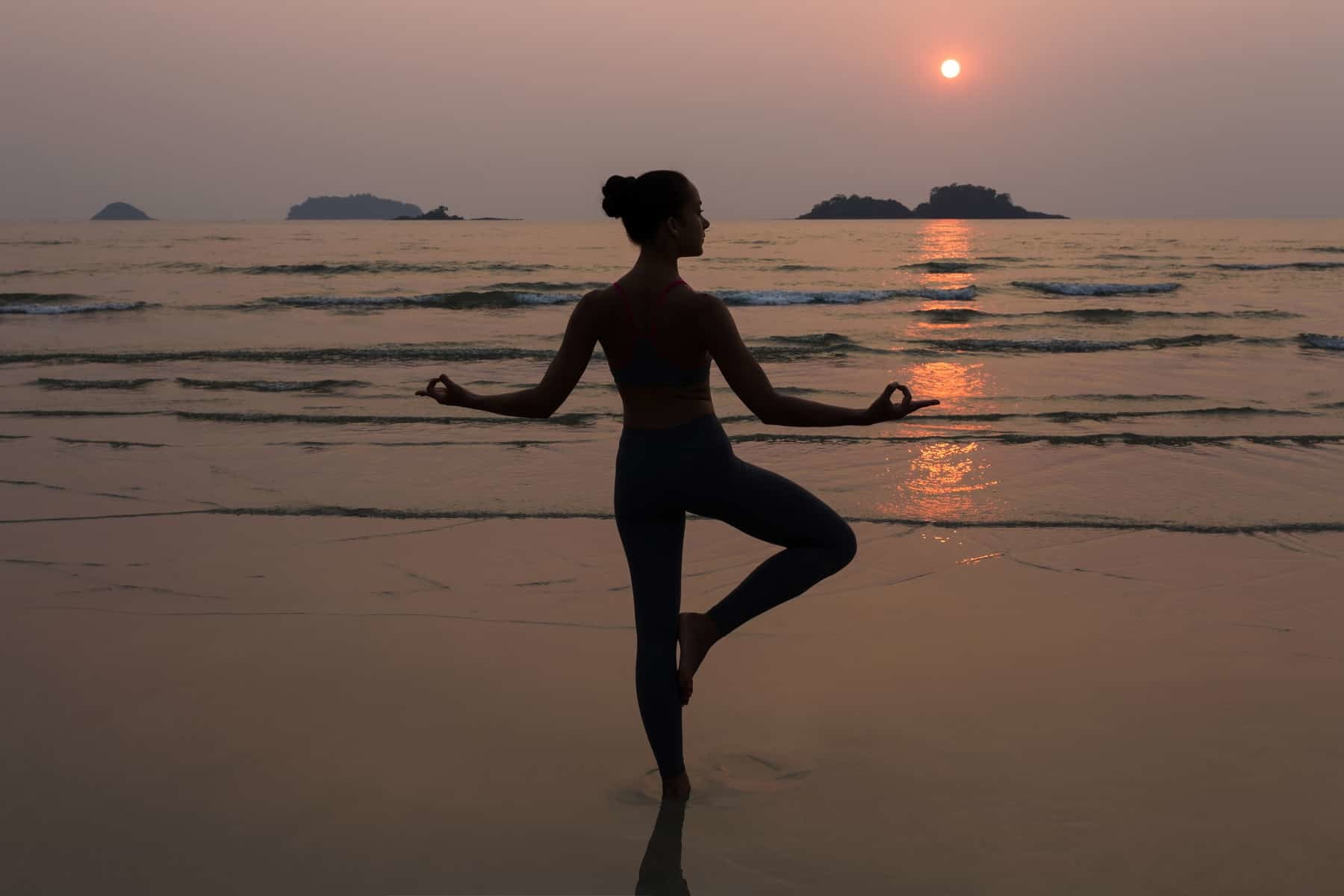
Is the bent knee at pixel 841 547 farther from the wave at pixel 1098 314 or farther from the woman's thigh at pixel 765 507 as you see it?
the wave at pixel 1098 314

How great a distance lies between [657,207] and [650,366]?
0.45 meters

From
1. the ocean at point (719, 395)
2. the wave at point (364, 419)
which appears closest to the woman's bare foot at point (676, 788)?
the ocean at point (719, 395)

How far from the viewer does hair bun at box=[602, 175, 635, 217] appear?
324 cm

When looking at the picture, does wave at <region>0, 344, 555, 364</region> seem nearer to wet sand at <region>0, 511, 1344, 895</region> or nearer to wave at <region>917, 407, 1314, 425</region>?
wave at <region>917, 407, 1314, 425</region>

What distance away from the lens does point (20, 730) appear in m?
4.18

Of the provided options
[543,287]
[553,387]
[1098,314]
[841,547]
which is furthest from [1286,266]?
[553,387]

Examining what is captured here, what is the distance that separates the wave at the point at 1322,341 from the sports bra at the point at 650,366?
18.5 m

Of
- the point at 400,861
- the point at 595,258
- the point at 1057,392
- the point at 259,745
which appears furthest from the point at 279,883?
the point at 595,258

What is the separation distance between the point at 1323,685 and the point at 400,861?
360 centimetres

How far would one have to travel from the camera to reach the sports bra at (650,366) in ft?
10.7

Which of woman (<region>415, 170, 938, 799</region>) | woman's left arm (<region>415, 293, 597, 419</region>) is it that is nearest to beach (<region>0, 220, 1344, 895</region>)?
woman (<region>415, 170, 938, 799</region>)

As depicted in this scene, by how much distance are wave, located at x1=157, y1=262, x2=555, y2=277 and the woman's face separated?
34174mm

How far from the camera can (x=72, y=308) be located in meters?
25.3

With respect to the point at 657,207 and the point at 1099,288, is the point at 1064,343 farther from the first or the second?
the point at 657,207
